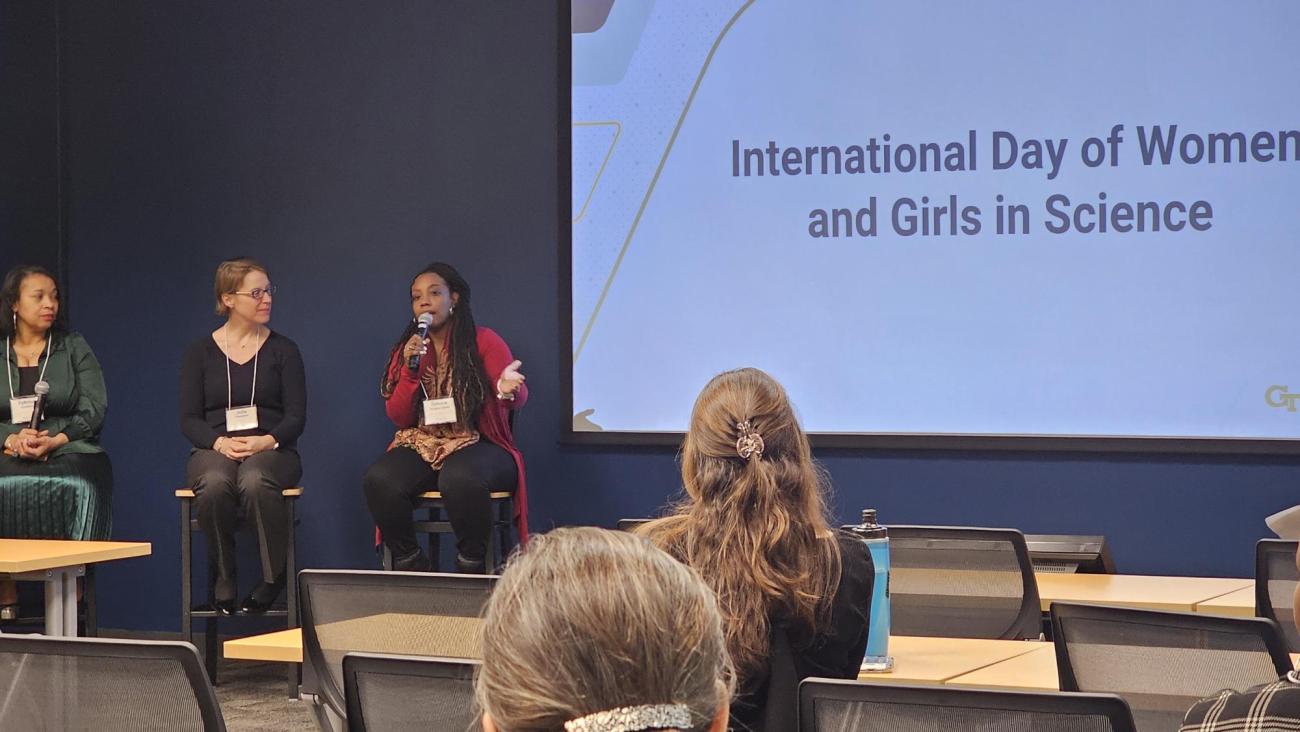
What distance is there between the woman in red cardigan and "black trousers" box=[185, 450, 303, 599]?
0.35 m

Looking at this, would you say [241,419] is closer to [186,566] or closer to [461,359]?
[186,566]

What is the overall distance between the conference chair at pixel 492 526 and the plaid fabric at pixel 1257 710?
165 inches

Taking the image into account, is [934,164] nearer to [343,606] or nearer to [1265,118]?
[1265,118]

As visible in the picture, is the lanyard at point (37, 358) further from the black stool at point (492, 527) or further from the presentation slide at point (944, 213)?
the presentation slide at point (944, 213)

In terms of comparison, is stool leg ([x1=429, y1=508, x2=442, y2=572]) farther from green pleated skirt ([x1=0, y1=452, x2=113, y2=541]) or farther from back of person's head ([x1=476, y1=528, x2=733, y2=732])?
back of person's head ([x1=476, y1=528, x2=733, y2=732])

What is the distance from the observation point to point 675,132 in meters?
6.07

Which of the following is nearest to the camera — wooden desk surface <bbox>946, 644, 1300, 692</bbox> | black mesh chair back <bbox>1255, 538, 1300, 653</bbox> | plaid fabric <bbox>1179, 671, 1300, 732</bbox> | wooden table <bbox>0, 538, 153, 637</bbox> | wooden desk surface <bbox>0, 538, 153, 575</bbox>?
plaid fabric <bbox>1179, 671, 1300, 732</bbox>

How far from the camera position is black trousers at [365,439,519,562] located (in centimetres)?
566

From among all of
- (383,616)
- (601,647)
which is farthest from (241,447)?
(601,647)

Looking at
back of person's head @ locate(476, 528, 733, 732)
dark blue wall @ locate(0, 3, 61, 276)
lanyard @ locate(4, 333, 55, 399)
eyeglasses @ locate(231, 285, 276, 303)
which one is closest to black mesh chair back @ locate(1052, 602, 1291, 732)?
back of person's head @ locate(476, 528, 733, 732)

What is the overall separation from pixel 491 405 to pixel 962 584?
280cm

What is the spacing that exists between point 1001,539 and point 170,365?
4.69 m

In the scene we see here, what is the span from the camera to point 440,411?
5812mm

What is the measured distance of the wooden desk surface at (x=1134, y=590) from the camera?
3359mm
